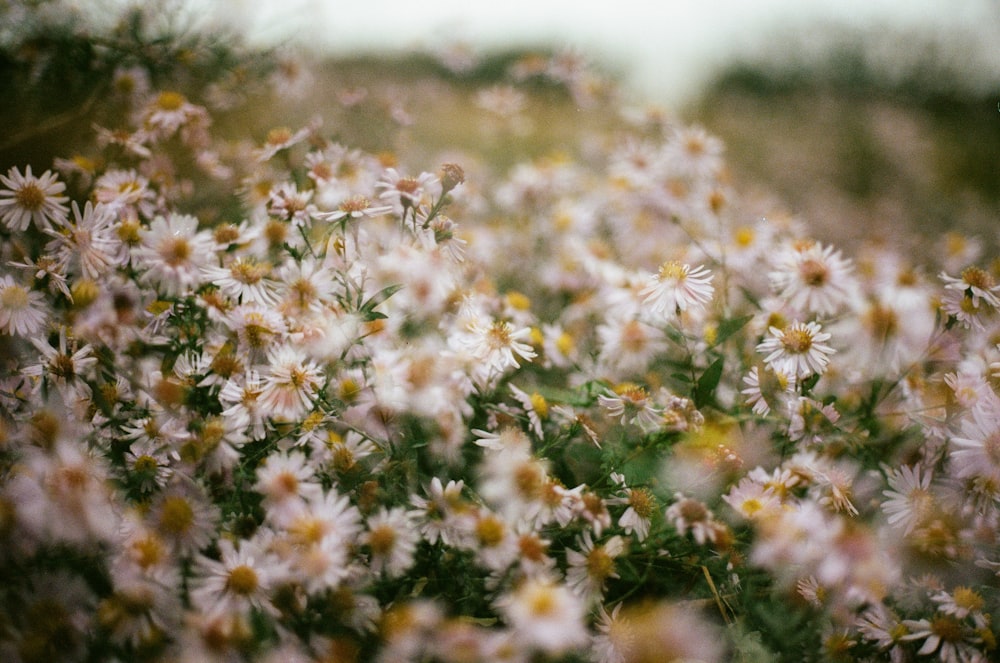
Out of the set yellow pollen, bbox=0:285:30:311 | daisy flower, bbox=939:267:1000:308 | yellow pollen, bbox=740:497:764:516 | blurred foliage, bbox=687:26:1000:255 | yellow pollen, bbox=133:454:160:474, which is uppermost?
yellow pollen, bbox=0:285:30:311

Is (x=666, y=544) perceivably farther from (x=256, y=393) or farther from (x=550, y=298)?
(x=550, y=298)

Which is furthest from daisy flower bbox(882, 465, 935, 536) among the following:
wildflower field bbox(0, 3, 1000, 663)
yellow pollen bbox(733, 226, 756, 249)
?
yellow pollen bbox(733, 226, 756, 249)

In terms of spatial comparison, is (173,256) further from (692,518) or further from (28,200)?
(692,518)

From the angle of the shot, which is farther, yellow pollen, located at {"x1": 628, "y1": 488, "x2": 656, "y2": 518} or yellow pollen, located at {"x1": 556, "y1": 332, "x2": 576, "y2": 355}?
yellow pollen, located at {"x1": 556, "y1": 332, "x2": 576, "y2": 355}

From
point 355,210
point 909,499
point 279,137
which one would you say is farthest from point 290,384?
point 909,499

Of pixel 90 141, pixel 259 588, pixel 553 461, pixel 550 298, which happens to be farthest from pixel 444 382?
pixel 90 141

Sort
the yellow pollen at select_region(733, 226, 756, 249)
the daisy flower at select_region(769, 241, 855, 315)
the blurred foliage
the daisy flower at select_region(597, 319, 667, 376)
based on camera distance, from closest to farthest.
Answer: the daisy flower at select_region(769, 241, 855, 315), the daisy flower at select_region(597, 319, 667, 376), the yellow pollen at select_region(733, 226, 756, 249), the blurred foliage

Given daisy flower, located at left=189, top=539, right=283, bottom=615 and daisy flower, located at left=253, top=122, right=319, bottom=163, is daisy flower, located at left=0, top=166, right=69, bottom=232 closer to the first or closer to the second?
daisy flower, located at left=253, top=122, right=319, bottom=163

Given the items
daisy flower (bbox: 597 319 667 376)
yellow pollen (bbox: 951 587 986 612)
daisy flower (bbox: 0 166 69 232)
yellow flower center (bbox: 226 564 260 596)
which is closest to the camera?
yellow flower center (bbox: 226 564 260 596)
